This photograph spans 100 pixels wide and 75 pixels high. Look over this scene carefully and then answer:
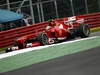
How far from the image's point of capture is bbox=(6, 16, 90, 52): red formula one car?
1469cm

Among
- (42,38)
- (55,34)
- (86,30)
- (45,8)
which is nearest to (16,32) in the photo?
(55,34)

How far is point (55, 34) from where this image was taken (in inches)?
593

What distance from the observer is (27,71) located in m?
8.77

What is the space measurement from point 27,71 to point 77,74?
5.74ft

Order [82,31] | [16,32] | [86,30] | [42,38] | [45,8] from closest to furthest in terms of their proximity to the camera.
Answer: [42,38] → [82,31] → [86,30] → [16,32] → [45,8]

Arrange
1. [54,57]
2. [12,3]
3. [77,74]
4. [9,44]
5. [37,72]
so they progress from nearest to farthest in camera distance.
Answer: [77,74] → [37,72] → [54,57] → [9,44] → [12,3]

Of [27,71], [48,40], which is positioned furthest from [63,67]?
[48,40]

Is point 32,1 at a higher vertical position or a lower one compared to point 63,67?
higher

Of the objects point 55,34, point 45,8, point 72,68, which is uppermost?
point 45,8

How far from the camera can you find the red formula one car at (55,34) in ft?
48.2

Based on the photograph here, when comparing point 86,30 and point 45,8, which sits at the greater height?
point 45,8

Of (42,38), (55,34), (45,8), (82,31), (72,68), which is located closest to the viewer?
(72,68)

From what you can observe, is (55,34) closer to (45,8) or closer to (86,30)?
(86,30)

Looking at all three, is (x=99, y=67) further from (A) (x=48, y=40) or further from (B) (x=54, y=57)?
(A) (x=48, y=40)
